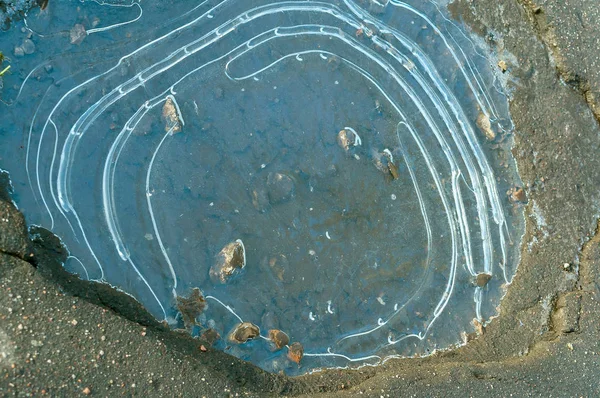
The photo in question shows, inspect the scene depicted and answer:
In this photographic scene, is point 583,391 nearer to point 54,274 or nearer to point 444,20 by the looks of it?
point 444,20

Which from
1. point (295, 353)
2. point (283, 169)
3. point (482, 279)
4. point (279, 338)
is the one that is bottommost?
point (482, 279)

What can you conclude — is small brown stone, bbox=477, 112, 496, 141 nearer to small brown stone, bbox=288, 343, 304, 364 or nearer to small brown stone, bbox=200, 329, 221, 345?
small brown stone, bbox=288, 343, 304, 364

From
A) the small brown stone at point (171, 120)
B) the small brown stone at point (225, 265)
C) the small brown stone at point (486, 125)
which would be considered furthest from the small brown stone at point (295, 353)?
the small brown stone at point (486, 125)

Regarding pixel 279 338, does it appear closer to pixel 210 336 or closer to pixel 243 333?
pixel 243 333

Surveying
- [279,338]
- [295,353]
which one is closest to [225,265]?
[279,338]

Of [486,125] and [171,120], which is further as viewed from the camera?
[486,125]

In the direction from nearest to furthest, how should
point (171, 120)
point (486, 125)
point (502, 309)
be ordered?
point (171, 120)
point (502, 309)
point (486, 125)

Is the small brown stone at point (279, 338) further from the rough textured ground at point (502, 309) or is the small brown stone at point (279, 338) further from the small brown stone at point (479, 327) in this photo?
the small brown stone at point (479, 327)
